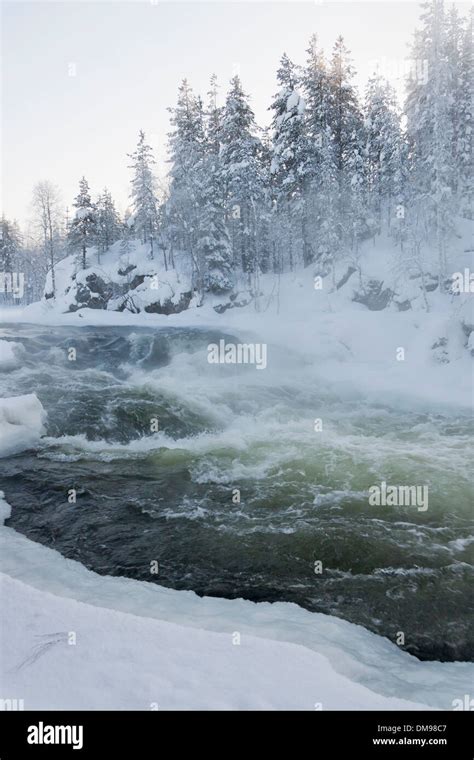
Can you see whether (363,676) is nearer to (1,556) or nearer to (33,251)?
(1,556)

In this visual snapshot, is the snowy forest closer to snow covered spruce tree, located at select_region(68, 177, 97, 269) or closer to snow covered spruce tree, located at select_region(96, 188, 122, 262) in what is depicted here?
snow covered spruce tree, located at select_region(68, 177, 97, 269)

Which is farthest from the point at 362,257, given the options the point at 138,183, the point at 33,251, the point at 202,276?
the point at 33,251

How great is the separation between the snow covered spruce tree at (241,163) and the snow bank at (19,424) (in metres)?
26.7

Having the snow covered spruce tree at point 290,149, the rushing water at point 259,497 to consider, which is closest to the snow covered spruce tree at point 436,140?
the snow covered spruce tree at point 290,149

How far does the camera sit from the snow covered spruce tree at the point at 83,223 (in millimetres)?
47156

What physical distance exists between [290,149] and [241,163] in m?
4.08

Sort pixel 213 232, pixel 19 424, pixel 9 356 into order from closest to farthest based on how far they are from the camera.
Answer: pixel 19 424 < pixel 9 356 < pixel 213 232

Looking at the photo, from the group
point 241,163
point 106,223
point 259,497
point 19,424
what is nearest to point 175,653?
point 259,497

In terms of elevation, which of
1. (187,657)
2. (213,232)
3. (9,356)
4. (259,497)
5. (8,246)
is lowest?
(259,497)

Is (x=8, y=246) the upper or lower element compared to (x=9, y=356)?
upper

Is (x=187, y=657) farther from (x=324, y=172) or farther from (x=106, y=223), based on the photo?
(x=106, y=223)

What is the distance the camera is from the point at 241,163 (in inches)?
1412

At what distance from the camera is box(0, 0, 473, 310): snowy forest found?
31328 millimetres

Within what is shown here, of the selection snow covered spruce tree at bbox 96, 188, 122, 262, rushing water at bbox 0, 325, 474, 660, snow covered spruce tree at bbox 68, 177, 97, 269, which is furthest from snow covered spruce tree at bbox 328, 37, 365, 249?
snow covered spruce tree at bbox 96, 188, 122, 262
